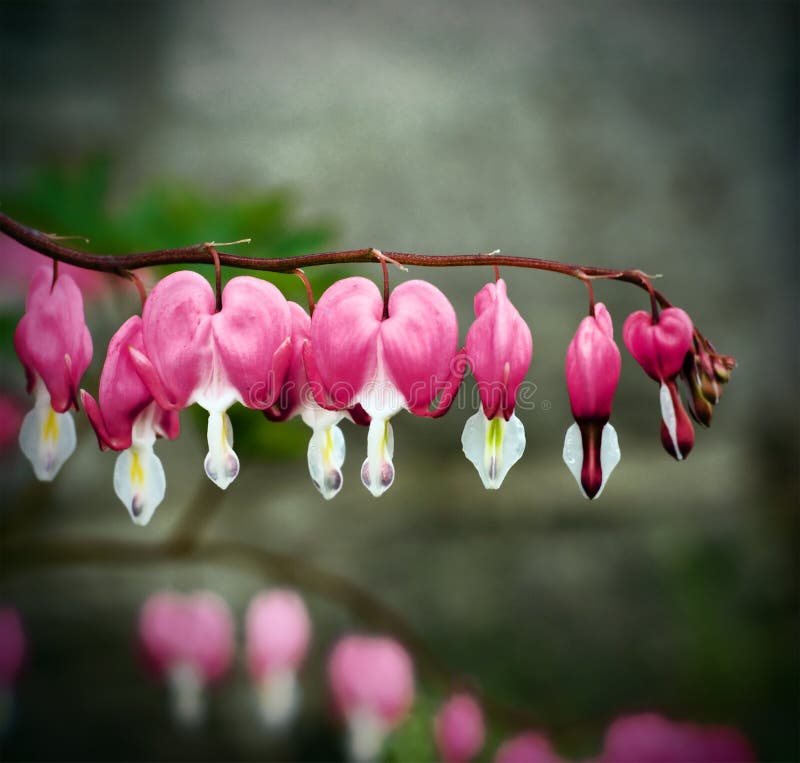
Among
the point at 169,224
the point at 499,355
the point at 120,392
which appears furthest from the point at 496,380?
the point at 169,224

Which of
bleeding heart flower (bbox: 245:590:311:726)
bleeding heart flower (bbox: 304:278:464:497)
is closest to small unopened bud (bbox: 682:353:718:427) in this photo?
bleeding heart flower (bbox: 304:278:464:497)

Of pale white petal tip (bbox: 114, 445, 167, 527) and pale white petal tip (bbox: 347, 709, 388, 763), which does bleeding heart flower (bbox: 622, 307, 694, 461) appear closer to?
pale white petal tip (bbox: 114, 445, 167, 527)

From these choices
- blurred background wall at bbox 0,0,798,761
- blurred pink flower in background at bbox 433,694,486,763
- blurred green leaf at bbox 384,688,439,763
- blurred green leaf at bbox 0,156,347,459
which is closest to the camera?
blurred green leaf at bbox 0,156,347,459

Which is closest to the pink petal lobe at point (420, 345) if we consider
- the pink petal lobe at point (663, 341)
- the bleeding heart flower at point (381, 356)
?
the bleeding heart flower at point (381, 356)

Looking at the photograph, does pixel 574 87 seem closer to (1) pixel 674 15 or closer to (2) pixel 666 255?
(1) pixel 674 15

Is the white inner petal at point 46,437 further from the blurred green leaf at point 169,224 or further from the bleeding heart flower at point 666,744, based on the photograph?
→ the bleeding heart flower at point 666,744
